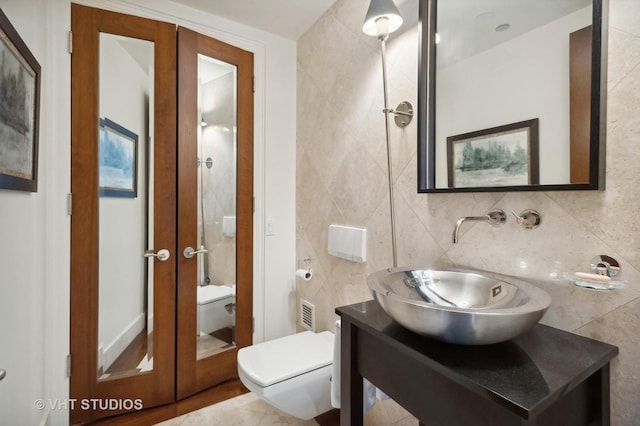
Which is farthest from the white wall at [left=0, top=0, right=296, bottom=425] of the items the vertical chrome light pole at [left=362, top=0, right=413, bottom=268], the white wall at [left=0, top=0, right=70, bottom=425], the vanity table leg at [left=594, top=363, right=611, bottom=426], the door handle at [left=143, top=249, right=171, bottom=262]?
the vanity table leg at [left=594, top=363, right=611, bottom=426]

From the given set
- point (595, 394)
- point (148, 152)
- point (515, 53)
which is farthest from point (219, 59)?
point (595, 394)

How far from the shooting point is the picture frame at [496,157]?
0.90m

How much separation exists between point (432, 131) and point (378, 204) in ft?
1.40

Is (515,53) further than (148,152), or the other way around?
(148,152)

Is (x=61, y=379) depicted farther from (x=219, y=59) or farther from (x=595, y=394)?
(x=595, y=394)

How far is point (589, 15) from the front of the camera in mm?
772

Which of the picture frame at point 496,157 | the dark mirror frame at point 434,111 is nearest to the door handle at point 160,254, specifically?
the dark mirror frame at point 434,111

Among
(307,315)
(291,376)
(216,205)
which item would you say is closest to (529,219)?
(291,376)

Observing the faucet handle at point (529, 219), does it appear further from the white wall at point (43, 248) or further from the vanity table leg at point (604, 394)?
the white wall at point (43, 248)

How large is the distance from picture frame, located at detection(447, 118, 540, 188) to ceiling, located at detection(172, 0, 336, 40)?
129 centimetres

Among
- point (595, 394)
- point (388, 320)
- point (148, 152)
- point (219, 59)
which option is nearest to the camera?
point (595, 394)

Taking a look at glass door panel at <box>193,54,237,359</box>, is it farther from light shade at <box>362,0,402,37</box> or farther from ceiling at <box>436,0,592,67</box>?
ceiling at <box>436,0,592,67</box>

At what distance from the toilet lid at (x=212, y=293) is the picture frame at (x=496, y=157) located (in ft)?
4.96

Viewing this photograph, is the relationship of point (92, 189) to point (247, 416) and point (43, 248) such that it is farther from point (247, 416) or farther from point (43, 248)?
point (247, 416)
